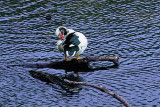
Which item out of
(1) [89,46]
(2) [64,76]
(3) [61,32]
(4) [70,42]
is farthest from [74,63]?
(1) [89,46]

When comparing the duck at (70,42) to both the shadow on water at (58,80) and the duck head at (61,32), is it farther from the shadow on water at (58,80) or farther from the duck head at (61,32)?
the shadow on water at (58,80)

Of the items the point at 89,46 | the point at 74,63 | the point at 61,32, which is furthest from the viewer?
the point at 89,46

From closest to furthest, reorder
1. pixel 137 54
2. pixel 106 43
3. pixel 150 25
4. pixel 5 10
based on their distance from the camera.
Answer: pixel 137 54 < pixel 106 43 < pixel 150 25 < pixel 5 10

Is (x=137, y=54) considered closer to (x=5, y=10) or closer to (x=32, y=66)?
(x=32, y=66)

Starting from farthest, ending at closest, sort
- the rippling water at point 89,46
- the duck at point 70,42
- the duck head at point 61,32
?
the duck head at point 61,32 < the duck at point 70,42 < the rippling water at point 89,46

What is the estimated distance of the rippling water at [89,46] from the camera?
25.5 metres

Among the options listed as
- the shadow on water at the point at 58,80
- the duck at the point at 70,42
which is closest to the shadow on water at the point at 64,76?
the shadow on water at the point at 58,80

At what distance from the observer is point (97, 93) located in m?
25.9

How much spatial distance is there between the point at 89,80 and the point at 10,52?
729 centimetres

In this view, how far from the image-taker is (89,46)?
109ft

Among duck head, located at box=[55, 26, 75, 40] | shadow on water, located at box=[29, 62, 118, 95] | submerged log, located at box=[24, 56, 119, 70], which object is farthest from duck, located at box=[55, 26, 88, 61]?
shadow on water, located at box=[29, 62, 118, 95]

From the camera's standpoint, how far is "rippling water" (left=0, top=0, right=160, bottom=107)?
2550 cm

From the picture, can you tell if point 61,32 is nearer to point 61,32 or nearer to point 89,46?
point 61,32

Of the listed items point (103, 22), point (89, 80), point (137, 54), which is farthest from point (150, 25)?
point (89, 80)
